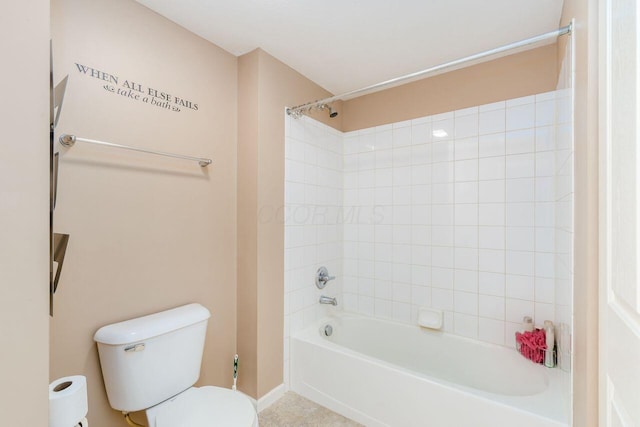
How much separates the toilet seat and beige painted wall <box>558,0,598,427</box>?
4.18 ft

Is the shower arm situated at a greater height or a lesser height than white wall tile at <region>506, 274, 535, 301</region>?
greater

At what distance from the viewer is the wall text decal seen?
1414mm

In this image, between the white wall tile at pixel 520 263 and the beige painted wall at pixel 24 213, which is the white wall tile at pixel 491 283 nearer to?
the white wall tile at pixel 520 263

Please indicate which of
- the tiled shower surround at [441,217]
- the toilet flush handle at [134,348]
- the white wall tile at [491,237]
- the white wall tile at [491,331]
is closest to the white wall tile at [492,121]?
the tiled shower surround at [441,217]

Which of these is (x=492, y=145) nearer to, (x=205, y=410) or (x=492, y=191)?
(x=492, y=191)

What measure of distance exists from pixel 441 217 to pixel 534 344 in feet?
3.20

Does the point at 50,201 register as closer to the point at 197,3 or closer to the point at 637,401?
the point at 637,401

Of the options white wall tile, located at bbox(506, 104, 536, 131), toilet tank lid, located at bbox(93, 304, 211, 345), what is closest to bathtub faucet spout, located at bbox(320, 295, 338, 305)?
toilet tank lid, located at bbox(93, 304, 211, 345)

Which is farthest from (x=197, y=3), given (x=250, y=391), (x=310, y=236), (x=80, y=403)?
(x=250, y=391)

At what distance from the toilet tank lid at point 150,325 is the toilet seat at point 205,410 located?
1.12 ft

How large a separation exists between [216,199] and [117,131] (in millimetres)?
643

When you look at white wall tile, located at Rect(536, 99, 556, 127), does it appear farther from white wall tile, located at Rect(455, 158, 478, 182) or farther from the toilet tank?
the toilet tank

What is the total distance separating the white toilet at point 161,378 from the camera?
4.35 ft

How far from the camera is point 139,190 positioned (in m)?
1.56
